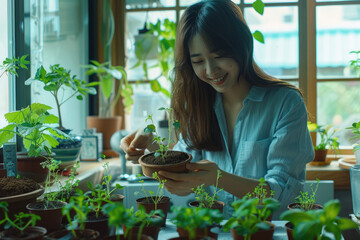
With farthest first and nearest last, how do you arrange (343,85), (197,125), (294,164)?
(343,85) → (197,125) → (294,164)

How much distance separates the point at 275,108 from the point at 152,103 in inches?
58.6

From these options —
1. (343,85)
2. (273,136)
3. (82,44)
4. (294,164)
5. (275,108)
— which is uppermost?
(82,44)

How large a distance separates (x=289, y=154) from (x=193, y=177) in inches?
20.1

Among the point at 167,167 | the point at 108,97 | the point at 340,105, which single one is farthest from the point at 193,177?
the point at 340,105

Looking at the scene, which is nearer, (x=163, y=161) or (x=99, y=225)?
(x=99, y=225)

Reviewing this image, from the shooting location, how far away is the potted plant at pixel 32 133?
4.77 ft

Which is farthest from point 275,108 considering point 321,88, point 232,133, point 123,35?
point 123,35

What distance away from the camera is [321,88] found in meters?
2.92

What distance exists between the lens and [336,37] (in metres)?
2.88

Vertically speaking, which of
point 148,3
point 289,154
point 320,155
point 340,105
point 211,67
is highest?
point 148,3

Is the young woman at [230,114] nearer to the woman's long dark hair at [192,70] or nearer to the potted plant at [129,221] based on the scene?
the woman's long dark hair at [192,70]

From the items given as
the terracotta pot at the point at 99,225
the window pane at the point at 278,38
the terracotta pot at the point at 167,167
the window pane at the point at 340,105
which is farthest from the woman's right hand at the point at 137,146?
the window pane at the point at 340,105

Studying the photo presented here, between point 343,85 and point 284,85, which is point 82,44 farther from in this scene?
point 343,85

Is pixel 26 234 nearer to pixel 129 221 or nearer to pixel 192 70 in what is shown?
pixel 129 221
